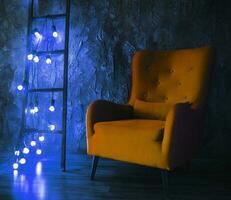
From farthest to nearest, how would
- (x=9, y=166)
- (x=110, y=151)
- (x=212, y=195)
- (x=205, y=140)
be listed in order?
(x=205, y=140), (x=9, y=166), (x=110, y=151), (x=212, y=195)

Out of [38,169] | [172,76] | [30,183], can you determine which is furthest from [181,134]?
[38,169]

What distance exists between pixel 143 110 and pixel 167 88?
298 millimetres

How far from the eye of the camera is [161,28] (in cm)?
309

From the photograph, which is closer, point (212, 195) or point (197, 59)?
point (212, 195)

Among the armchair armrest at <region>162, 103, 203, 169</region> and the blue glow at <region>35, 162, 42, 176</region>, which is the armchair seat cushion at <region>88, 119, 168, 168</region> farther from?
the blue glow at <region>35, 162, 42, 176</region>

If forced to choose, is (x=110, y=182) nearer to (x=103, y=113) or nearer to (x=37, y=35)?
(x=103, y=113)

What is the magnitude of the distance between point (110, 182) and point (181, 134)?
2.15 ft

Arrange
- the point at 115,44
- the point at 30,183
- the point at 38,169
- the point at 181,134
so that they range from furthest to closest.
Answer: the point at 115,44 → the point at 38,169 → the point at 30,183 → the point at 181,134

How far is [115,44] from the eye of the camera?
10.5 feet

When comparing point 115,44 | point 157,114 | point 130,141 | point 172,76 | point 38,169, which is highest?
point 115,44

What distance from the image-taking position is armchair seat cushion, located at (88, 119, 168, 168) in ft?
6.70

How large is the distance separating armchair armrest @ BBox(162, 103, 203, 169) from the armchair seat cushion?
62 millimetres

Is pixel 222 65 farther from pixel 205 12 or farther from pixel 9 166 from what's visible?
pixel 9 166

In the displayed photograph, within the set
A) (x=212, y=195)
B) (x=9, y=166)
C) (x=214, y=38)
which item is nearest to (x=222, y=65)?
(x=214, y=38)
